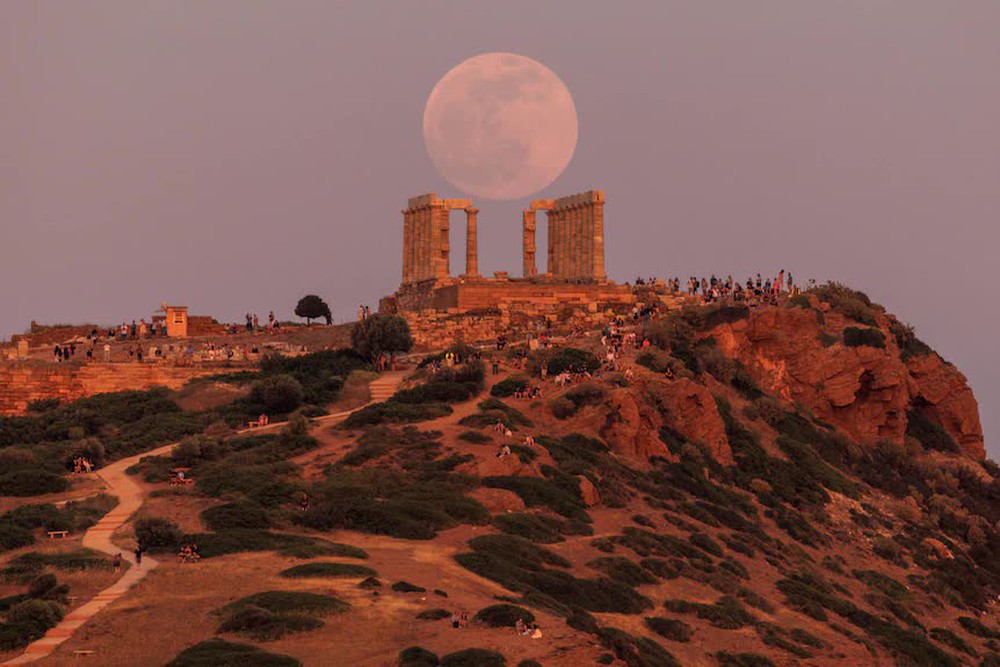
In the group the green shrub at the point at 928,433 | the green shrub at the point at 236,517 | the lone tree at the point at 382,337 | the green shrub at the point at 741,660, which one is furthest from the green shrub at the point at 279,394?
the green shrub at the point at 928,433

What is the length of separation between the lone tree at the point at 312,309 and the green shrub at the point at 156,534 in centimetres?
7370

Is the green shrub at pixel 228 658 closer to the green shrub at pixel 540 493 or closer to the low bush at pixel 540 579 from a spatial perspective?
the low bush at pixel 540 579

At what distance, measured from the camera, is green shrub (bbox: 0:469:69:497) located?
164 feet

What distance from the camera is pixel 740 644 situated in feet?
135

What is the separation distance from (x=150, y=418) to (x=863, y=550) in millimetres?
38334

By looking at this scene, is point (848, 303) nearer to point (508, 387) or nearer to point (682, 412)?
point (682, 412)

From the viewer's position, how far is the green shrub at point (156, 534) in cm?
4044

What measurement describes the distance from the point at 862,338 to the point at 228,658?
2476 inches

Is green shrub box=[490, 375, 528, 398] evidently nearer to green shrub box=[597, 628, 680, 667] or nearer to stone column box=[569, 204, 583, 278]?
green shrub box=[597, 628, 680, 667]

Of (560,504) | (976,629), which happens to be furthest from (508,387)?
(976,629)

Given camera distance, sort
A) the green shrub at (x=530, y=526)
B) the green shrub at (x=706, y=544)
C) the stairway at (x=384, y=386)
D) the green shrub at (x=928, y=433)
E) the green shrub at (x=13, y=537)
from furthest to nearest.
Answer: the green shrub at (x=928, y=433)
the stairway at (x=384, y=386)
the green shrub at (x=706, y=544)
the green shrub at (x=530, y=526)
the green shrub at (x=13, y=537)

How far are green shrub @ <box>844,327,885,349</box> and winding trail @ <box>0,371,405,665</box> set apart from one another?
31526 mm

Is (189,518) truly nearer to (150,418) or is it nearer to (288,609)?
(288,609)

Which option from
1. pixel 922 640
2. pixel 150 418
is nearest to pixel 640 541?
pixel 922 640
